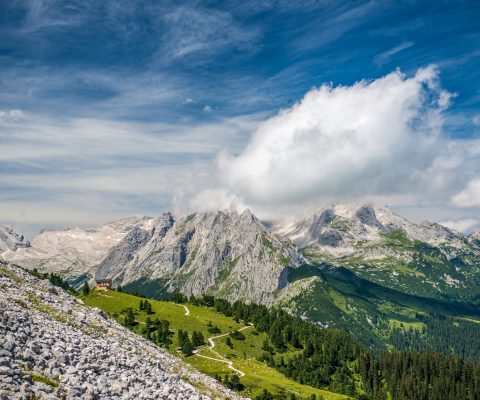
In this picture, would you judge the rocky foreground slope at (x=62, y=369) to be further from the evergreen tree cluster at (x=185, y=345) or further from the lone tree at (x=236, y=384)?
the evergreen tree cluster at (x=185, y=345)

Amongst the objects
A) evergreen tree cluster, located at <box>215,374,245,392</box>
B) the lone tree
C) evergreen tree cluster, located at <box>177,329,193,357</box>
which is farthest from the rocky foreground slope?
evergreen tree cluster, located at <box>177,329,193,357</box>

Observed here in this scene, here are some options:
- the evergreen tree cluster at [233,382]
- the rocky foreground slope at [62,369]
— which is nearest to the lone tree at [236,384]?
the evergreen tree cluster at [233,382]

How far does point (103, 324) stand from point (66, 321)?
16.1m

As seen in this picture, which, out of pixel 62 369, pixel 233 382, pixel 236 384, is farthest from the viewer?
pixel 233 382

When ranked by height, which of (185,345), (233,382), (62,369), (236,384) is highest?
(62,369)

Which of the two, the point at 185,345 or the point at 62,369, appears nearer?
the point at 62,369

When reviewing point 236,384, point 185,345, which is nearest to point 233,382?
point 236,384

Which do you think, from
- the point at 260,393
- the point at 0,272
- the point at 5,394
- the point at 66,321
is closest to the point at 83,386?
the point at 5,394

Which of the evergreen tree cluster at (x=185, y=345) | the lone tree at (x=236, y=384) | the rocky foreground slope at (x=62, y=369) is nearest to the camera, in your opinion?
the rocky foreground slope at (x=62, y=369)

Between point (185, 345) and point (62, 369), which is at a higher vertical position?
point (62, 369)

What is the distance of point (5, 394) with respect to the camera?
27047mm

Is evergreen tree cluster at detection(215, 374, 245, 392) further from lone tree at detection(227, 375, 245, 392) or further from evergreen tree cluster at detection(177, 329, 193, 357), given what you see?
evergreen tree cluster at detection(177, 329, 193, 357)

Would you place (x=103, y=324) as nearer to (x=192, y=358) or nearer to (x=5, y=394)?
(x=5, y=394)

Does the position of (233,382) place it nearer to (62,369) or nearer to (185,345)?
(185,345)
